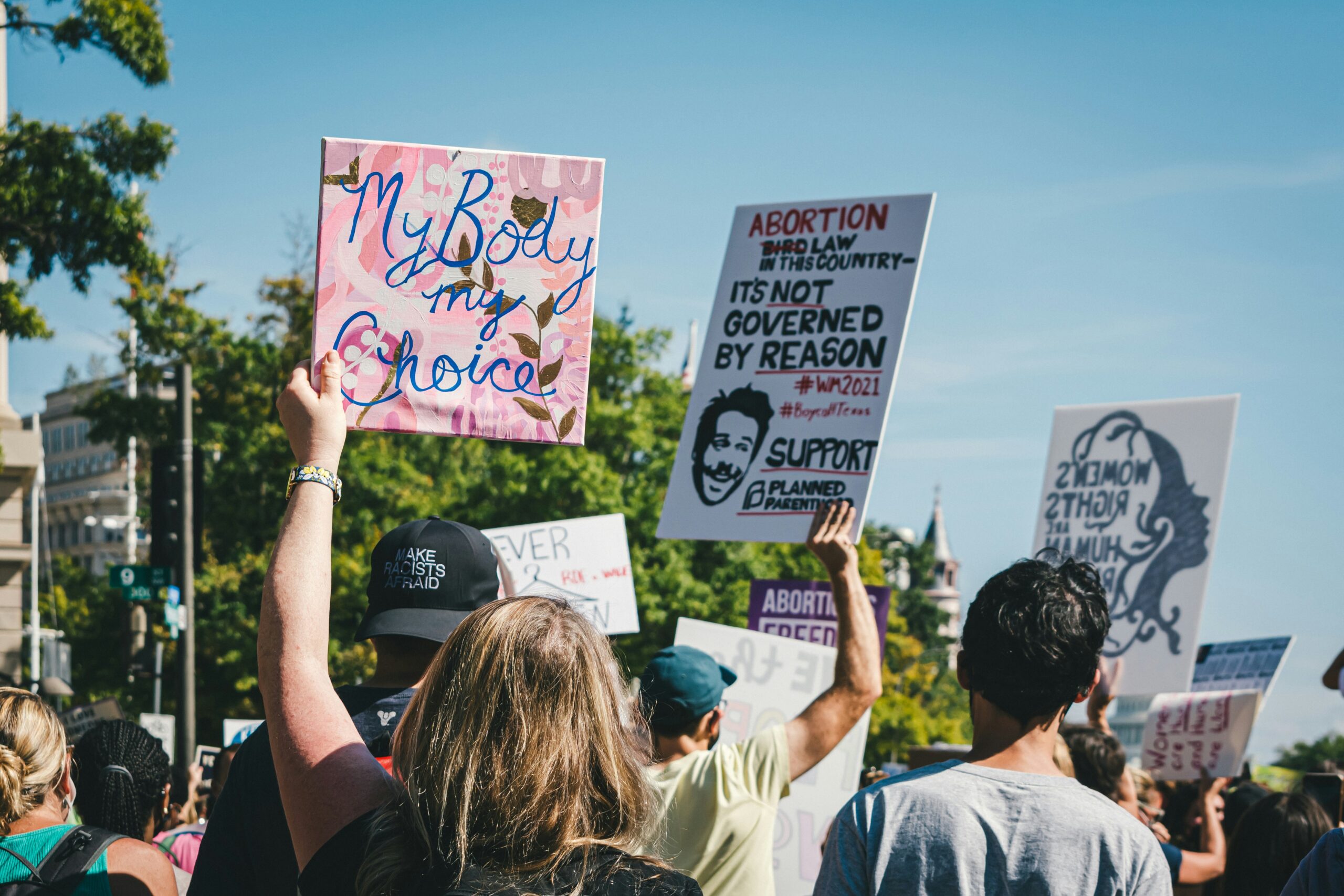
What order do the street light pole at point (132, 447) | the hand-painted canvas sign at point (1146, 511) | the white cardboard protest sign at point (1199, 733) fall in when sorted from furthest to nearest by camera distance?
the street light pole at point (132, 447)
the hand-painted canvas sign at point (1146, 511)
the white cardboard protest sign at point (1199, 733)

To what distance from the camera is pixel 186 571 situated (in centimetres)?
1517

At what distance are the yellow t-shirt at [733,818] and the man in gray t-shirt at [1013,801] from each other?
2.37 ft

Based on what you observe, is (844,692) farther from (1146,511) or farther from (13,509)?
(13,509)

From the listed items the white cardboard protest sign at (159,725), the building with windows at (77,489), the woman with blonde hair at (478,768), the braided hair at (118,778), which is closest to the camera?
the woman with blonde hair at (478,768)

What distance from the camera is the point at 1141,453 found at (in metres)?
8.65

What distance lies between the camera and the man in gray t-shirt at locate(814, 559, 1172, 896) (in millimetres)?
2330

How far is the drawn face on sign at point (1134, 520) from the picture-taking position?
8227 mm

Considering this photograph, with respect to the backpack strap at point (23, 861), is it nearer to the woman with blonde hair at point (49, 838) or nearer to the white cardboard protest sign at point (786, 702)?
the woman with blonde hair at point (49, 838)

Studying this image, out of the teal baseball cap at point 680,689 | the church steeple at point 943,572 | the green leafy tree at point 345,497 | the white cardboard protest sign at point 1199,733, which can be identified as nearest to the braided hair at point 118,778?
the teal baseball cap at point 680,689

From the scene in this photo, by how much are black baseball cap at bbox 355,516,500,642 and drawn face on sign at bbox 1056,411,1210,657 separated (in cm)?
625

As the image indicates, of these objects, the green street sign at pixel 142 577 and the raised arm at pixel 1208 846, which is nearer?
the raised arm at pixel 1208 846

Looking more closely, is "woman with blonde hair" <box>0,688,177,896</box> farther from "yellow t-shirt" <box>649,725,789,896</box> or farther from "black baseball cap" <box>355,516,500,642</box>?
"yellow t-shirt" <box>649,725,789,896</box>

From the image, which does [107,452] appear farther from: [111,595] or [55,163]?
[55,163]

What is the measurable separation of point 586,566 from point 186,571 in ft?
29.2
